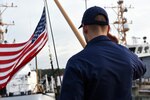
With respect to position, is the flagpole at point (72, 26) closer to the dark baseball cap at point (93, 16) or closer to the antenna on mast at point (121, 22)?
the dark baseball cap at point (93, 16)

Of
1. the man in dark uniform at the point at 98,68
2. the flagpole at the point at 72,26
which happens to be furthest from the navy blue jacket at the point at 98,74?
the flagpole at the point at 72,26

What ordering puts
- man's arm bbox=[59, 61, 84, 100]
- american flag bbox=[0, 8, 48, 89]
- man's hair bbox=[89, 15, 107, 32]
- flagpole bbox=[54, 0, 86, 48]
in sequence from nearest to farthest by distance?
man's arm bbox=[59, 61, 84, 100]
man's hair bbox=[89, 15, 107, 32]
flagpole bbox=[54, 0, 86, 48]
american flag bbox=[0, 8, 48, 89]

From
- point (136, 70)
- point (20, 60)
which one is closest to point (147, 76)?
point (20, 60)

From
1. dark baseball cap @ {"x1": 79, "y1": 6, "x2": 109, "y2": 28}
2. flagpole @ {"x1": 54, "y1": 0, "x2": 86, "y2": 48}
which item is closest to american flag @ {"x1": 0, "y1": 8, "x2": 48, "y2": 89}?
flagpole @ {"x1": 54, "y1": 0, "x2": 86, "y2": 48}

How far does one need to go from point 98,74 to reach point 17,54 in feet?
40.2

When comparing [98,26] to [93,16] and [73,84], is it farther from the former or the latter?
[73,84]

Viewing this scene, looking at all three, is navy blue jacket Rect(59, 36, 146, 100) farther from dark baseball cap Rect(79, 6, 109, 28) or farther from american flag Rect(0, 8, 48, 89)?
american flag Rect(0, 8, 48, 89)

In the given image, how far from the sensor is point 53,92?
88.5 feet

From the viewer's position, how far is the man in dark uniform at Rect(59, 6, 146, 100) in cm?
312

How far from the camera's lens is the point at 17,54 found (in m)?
15.3

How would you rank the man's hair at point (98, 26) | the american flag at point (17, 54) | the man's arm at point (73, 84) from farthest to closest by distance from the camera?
the american flag at point (17, 54) → the man's hair at point (98, 26) → the man's arm at point (73, 84)

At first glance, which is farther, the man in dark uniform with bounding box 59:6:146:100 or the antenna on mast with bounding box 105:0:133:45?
the antenna on mast with bounding box 105:0:133:45

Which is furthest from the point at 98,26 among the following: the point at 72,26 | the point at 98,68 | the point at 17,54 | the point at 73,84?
the point at 17,54

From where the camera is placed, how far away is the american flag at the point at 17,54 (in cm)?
1449
